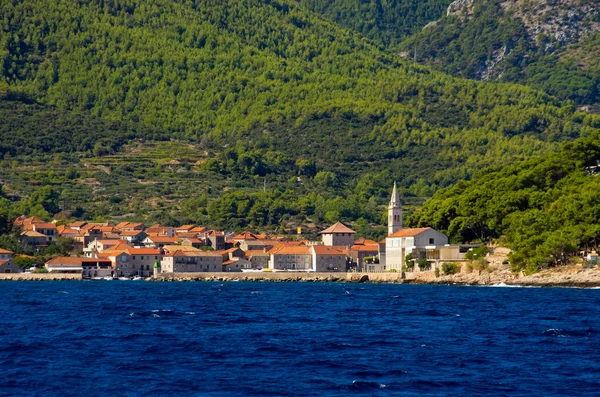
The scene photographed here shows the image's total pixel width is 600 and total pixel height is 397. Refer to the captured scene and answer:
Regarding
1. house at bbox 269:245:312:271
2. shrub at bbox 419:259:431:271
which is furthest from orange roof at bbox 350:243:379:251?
shrub at bbox 419:259:431:271

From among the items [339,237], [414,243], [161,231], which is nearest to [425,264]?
[414,243]

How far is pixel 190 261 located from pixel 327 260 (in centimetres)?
1413

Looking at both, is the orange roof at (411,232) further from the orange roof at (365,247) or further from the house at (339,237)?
the house at (339,237)

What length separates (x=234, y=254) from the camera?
444 ft

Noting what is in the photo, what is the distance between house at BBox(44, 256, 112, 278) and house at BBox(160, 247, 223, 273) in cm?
596

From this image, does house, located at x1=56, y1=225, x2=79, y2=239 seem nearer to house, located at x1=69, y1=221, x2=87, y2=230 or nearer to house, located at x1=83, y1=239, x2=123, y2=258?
house, located at x1=69, y1=221, x2=87, y2=230

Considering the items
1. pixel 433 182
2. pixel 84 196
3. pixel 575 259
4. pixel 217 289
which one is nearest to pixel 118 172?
pixel 84 196

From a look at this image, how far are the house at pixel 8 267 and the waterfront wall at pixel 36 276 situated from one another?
2.88 meters

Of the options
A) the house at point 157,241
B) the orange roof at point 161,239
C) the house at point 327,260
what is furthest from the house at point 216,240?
the house at point 327,260

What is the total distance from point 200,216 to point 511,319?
359 ft

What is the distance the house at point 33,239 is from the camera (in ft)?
465

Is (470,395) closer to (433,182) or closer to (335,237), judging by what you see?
(335,237)

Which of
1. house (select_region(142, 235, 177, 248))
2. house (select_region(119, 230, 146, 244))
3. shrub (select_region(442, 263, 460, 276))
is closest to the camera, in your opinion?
shrub (select_region(442, 263, 460, 276))

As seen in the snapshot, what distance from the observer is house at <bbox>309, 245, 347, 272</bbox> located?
12744 centimetres
